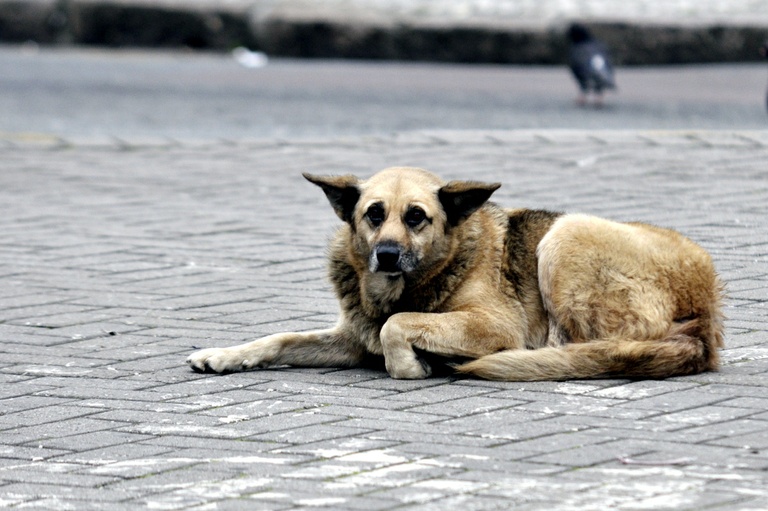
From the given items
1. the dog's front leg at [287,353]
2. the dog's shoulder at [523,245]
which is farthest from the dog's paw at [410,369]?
the dog's shoulder at [523,245]

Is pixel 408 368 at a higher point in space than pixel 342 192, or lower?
lower

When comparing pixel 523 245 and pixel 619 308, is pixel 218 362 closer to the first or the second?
pixel 523 245

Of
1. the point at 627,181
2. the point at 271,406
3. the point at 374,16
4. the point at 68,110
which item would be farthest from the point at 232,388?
the point at 374,16

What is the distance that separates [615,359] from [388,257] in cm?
94

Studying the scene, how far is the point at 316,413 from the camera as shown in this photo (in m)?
5.10

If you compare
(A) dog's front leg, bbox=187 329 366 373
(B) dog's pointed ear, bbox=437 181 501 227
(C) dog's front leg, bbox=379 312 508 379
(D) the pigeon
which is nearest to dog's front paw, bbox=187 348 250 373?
(A) dog's front leg, bbox=187 329 366 373

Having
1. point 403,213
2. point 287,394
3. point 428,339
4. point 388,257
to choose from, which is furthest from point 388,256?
point 287,394

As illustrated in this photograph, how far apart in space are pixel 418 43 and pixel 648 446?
52.5 ft

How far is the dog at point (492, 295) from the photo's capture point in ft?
17.9

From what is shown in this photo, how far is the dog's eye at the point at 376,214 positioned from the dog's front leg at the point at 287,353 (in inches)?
20.6

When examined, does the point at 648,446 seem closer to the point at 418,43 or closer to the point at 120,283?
the point at 120,283

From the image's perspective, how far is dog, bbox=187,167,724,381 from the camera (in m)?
5.45

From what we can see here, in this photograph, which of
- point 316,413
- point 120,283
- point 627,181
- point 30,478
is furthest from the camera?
Answer: point 627,181

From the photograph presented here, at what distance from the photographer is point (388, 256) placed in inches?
217
